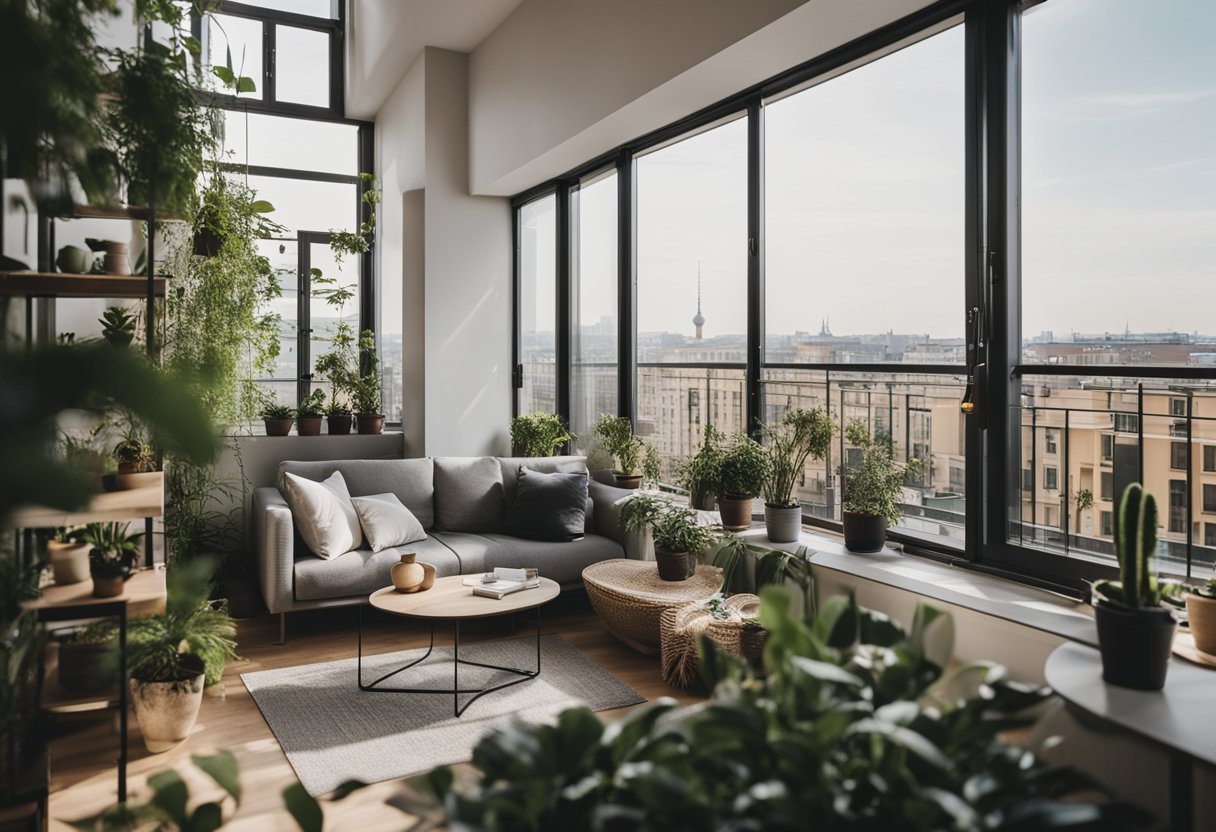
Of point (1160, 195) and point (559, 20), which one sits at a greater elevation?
point (559, 20)

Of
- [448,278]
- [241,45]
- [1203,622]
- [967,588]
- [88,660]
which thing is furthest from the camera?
[241,45]

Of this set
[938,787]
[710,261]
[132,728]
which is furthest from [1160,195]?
[132,728]

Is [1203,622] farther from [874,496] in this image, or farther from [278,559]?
[278,559]

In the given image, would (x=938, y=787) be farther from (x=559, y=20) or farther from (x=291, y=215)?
(x=291, y=215)

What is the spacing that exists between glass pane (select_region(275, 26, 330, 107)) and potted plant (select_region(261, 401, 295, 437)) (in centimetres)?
271

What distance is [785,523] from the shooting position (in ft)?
12.3

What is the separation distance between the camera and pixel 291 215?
6.93 metres

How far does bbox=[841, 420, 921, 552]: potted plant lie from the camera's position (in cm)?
342

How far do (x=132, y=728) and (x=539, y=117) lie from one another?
145 inches

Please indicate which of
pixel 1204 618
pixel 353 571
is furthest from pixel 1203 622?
pixel 353 571

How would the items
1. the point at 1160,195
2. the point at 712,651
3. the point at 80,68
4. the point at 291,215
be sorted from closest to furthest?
1. the point at 80,68
2. the point at 712,651
3. the point at 1160,195
4. the point at 291,215

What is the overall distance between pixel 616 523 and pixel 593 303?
153 cm

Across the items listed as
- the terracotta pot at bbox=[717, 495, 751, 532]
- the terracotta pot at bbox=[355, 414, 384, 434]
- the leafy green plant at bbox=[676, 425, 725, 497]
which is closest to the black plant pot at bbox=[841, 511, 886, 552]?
the terracotta pot at bbox=[717, 495, 751, 532]

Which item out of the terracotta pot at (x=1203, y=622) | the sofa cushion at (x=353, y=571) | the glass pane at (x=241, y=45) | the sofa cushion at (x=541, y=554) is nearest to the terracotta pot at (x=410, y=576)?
the sofa cushion at (x=353, y=571)
